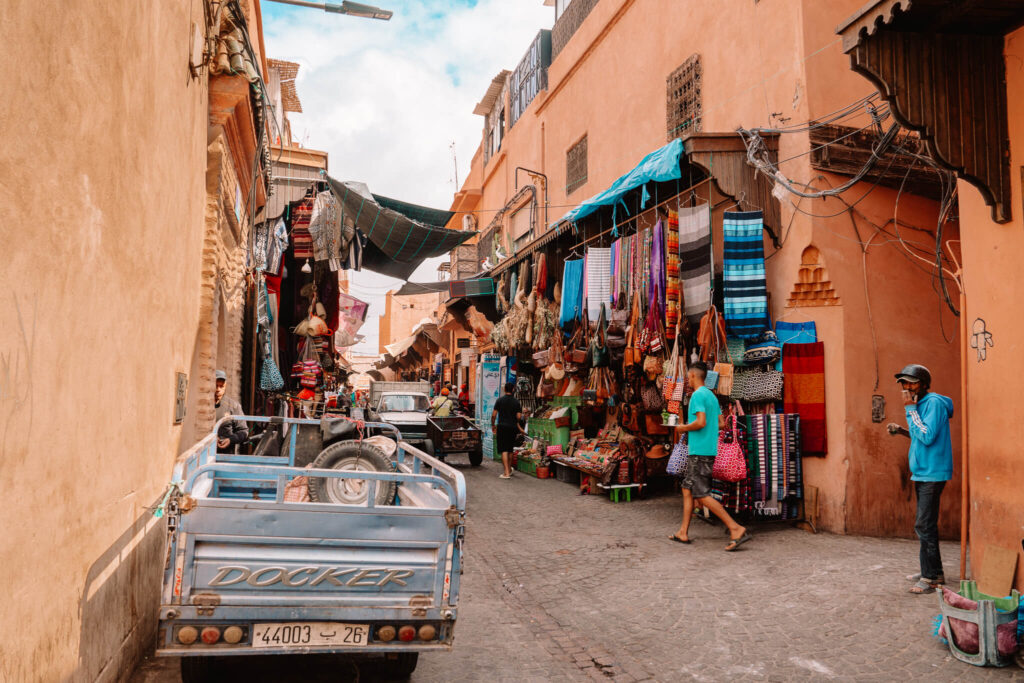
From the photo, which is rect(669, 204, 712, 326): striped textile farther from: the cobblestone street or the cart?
the cart

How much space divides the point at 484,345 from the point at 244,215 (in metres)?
12.3

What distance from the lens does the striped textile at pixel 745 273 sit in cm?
859

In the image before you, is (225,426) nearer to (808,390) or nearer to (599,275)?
(599,275)

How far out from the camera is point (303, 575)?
3.74 metres

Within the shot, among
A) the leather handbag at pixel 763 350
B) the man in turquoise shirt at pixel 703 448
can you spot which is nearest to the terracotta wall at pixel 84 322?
the man in turquoise shirt at pixel 703 448

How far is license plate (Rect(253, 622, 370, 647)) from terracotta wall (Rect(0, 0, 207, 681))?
84cm

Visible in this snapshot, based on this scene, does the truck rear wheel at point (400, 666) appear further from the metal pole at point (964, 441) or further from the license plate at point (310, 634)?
the metal pole at point (964, 441)

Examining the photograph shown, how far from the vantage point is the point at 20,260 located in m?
2.69

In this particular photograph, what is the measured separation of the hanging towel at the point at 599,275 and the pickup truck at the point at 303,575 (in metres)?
7.37

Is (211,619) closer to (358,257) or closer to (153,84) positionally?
(153,84)

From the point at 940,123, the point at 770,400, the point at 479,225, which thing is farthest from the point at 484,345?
the point at 940,123

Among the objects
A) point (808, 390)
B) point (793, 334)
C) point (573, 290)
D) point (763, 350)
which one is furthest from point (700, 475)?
point (573, 290)

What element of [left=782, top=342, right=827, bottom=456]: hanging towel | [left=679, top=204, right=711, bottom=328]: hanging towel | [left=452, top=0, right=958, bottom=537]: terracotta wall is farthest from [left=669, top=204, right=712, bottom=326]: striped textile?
[left=782, top=342, right=827, bottom=456]: hanging towel

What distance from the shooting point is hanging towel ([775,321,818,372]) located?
8.39 meters
